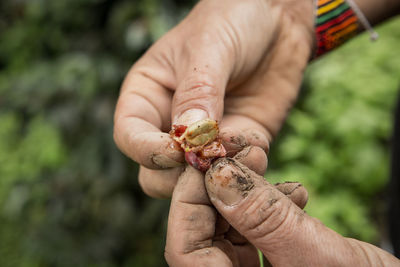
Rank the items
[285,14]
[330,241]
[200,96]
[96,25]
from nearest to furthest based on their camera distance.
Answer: [330,241] → [200,96] → [285,14] → [96,25]

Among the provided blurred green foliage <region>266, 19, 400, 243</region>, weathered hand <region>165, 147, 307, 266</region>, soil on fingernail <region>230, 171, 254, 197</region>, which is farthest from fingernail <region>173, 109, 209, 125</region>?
blurred green foliage <region>266, 19, 400, 243</region>

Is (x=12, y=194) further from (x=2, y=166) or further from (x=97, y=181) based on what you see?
(x=97, y=181)

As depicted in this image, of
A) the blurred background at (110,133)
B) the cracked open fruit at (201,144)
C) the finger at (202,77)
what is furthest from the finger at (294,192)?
the blurred background at (110,133)

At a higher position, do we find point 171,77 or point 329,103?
point 171,77

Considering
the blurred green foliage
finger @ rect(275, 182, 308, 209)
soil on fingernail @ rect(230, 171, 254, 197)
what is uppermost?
soil on fingernail @ rect(230, 171, 254, 197)

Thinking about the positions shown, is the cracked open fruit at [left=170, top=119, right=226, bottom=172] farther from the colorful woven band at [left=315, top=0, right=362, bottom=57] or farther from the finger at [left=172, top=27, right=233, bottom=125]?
the colorful woven band at [left=315, top=0, right=362, bottom=57]

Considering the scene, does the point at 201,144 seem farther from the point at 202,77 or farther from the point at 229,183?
the point at 202,77

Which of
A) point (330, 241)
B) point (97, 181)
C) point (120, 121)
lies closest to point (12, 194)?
point (97, 181)

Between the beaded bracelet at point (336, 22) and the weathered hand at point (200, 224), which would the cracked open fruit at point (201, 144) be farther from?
the beaded bracelet at point (336, 22)

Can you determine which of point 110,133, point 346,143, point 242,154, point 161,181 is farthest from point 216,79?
point 346,143
